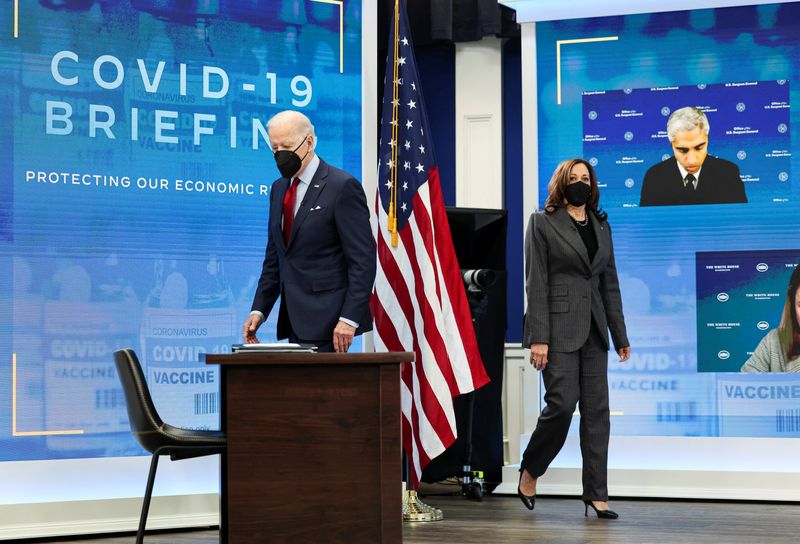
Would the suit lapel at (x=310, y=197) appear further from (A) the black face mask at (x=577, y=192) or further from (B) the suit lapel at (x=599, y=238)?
(B) the suit lapel at (x=599, y=238)

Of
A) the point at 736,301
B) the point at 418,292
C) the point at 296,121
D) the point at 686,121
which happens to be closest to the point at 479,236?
the point at 418,292

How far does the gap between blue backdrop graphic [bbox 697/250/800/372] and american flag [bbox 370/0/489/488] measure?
1.60m

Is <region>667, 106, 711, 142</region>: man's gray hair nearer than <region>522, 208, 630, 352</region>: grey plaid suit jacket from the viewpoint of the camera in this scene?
No

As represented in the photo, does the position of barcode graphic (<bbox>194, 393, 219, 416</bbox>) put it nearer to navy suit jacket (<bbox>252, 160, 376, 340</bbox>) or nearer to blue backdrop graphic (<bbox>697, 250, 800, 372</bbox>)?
navy suit jacket (<bbox>252, 160, 376, 340</bbox>)

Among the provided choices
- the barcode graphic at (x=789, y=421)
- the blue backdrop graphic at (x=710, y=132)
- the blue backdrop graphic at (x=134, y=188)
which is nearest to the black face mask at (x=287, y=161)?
the blue backdrop graphic at (x=134, y=188)

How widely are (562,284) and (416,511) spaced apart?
125 centimetres

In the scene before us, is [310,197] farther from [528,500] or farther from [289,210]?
[528,500]

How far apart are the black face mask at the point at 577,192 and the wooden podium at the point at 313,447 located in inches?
78.9

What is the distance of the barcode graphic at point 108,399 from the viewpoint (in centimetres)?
481

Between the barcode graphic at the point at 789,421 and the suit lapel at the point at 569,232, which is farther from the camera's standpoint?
the barcode graphic at the point at 789,421

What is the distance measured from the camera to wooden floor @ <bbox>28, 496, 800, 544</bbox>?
438 centimetres

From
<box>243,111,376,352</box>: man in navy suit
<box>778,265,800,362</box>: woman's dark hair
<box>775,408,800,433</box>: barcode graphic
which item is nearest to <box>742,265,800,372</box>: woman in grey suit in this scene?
<box>778,265,800,362</box>: woman's dark hair

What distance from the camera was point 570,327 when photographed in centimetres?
500

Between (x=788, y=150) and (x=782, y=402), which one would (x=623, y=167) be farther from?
(x=782, y=402)
